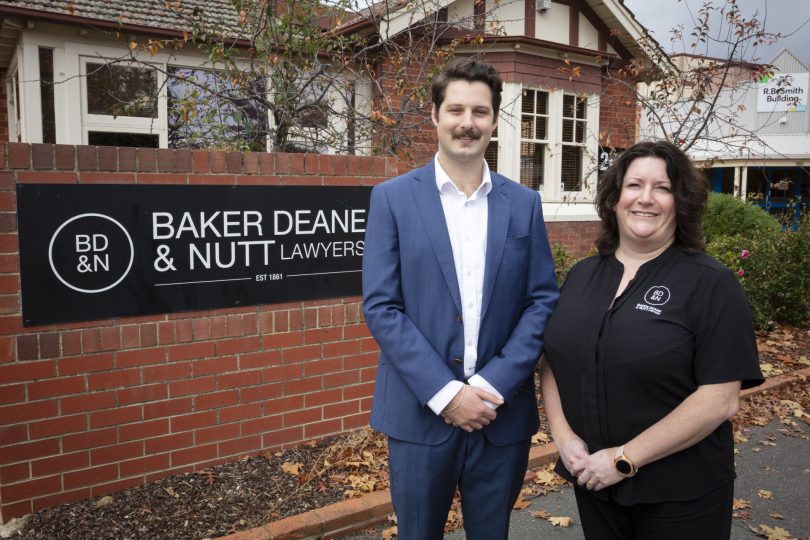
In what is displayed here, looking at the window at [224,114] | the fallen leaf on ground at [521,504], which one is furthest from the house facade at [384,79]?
the fallen leaf on ground at [521,504]

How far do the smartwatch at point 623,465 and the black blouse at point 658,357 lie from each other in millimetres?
41

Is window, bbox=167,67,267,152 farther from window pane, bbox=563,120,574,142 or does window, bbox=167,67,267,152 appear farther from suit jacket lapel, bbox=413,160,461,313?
window pane, bbox=563,120,574,142

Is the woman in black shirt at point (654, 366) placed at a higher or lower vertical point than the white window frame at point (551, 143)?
lower

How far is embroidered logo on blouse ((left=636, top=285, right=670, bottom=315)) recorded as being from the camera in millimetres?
1906

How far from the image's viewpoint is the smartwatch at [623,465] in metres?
1.91

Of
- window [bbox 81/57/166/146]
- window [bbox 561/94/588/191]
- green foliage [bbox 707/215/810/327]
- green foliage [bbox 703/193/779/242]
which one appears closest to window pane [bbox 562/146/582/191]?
window [bbox 561/94/588/191]

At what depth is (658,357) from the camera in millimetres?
1857

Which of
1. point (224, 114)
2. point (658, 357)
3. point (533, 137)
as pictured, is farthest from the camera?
point (533, 137)

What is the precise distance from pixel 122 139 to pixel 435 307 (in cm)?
828

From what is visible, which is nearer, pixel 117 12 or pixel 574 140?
pixel 117 12

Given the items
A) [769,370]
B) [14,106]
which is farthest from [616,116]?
[14,106]

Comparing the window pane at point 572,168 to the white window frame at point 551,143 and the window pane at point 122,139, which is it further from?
the window pane at point 122,139

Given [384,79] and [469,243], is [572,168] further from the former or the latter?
[469,243]

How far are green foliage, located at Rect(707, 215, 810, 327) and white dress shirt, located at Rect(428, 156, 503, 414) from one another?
5.76 metres
